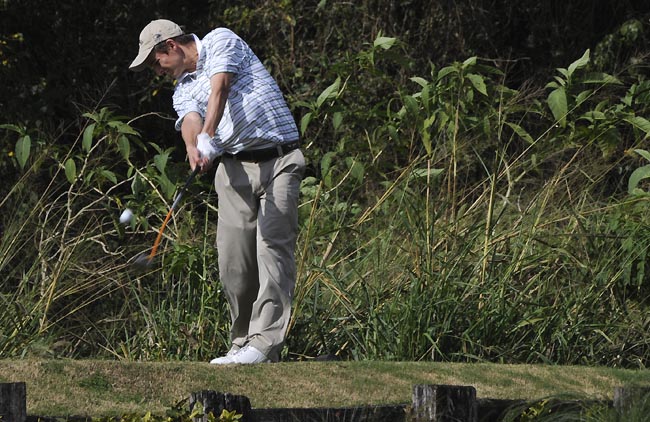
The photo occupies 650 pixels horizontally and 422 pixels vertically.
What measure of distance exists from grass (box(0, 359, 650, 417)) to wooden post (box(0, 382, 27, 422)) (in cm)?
53

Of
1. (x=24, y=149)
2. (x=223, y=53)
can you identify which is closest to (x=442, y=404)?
(x=223, y=53)

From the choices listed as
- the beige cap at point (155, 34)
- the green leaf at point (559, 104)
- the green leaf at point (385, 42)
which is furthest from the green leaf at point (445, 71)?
the beige cap at point (155, 34)

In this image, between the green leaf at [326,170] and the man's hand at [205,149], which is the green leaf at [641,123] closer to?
the green leaf at [326,170]

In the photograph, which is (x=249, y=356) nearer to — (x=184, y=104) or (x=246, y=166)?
(x=246, y=166)

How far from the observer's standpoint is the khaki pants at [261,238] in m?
6.80

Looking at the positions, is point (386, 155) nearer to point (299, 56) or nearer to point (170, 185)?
point (170, 185)

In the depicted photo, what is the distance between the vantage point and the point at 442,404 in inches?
201

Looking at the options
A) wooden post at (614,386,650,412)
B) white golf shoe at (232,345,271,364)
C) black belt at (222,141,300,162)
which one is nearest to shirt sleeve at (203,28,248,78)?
black belt at (222,141,300,162)

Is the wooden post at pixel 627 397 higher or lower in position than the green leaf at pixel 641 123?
lower

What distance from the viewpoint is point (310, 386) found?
5973mm

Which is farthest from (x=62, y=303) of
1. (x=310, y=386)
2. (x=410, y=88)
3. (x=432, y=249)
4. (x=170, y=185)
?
(x=410, y=88)

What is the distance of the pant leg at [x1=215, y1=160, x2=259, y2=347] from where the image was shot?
22.7ft

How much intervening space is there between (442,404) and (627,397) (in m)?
0.78

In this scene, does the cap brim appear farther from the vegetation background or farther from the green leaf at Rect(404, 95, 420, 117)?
the green leaf at Rect(404, 95, 420, 117)
